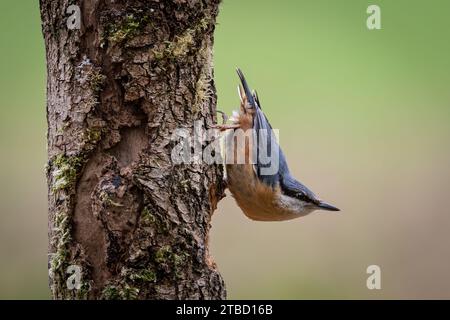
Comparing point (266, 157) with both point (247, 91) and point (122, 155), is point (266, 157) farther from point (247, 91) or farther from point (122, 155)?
point (122, 155)

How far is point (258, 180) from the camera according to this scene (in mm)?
4012

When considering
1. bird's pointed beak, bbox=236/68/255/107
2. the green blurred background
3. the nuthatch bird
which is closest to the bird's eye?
the nuthatch bird

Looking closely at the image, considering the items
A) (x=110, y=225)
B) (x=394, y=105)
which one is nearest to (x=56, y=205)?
(x=110, y=225)

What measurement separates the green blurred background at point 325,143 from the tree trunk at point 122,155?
2.69m

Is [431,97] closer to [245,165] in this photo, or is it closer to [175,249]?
[245,165]

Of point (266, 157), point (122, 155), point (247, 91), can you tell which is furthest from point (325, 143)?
point (122, 155)

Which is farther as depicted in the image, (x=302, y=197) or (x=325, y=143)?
(x=325, y=143)

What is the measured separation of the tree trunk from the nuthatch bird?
0.91 metres

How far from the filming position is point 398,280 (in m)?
6.32

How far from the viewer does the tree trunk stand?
2.95m

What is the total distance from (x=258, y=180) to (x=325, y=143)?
11.8 feet

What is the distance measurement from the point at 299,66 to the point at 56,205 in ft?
17.5
